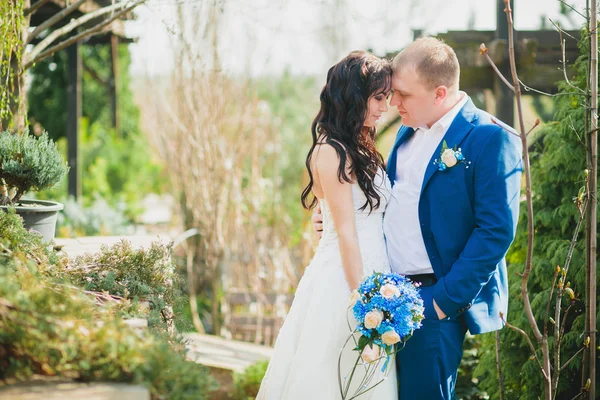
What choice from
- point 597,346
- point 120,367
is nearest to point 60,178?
point 120,367

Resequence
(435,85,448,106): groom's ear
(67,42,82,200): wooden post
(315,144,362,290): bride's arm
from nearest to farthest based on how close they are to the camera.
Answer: (315,144,362,290): bride's arm → (435,85,448,106): groom's ear → (67,42,82,200): wooden post

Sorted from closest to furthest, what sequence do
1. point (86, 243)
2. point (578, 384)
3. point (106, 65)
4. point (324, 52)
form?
point (578, 384), point (86, 243), point (324, 52), point (106, 65)

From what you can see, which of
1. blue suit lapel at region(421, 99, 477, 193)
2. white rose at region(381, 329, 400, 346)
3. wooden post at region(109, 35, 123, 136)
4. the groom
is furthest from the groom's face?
wooden post at region(109, 35, 123, 136)

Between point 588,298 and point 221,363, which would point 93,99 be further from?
point 588,298

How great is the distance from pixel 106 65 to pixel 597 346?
32.4 feet

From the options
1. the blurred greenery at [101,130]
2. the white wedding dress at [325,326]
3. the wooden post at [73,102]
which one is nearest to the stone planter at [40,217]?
the white wedding dress at [325,326]

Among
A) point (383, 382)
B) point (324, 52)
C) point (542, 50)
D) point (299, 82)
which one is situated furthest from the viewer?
point (299, 82)

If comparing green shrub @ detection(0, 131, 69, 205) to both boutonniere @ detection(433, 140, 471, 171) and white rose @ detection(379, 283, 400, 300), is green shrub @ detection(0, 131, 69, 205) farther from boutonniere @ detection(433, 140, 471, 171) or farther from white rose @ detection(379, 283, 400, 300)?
boutonniere @ detection(433, 140, 471, 171)

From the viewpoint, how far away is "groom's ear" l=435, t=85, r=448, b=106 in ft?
9.14

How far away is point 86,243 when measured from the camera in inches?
147

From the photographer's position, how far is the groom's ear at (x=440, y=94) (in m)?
2.79

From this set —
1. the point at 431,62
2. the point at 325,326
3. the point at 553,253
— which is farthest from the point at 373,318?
the point at 553,253

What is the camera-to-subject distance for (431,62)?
2748mm

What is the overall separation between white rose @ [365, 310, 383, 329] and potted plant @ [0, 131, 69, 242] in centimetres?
153
